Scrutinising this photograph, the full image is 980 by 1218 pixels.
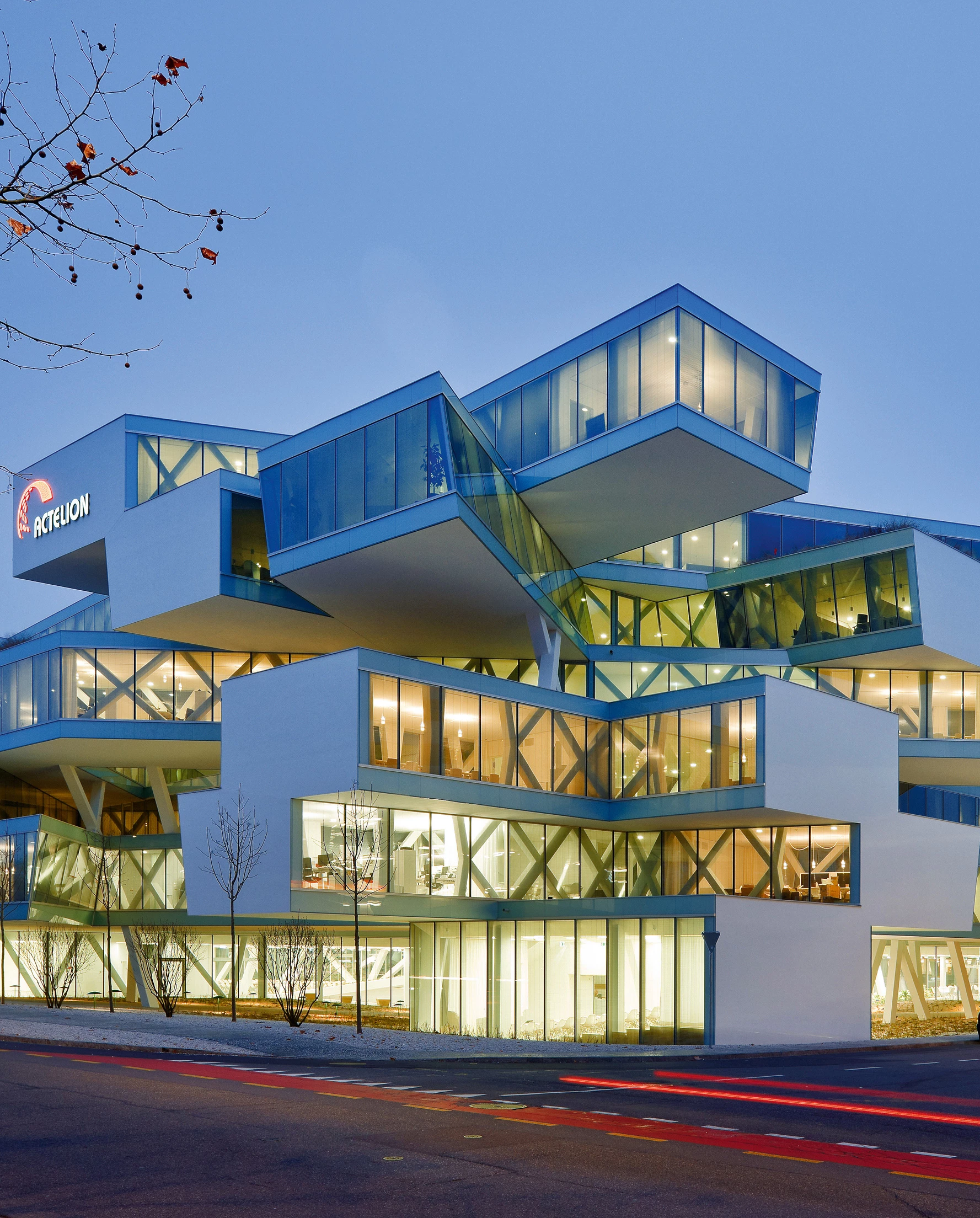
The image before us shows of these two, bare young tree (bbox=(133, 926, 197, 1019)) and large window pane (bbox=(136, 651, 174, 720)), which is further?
bare young tree (bbox=(133, 926, 197, 1019))

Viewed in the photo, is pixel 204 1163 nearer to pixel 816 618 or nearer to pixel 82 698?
pixel 82 698

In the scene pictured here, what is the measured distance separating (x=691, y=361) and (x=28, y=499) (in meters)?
28.7

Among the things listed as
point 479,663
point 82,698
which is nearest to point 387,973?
point 479,663

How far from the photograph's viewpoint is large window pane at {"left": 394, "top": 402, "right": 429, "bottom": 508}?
112 feet

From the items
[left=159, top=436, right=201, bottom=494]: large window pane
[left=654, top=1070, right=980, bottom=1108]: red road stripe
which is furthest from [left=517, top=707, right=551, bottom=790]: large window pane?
[left=654, top=1070, right=980, bottom=1108]: red road stripe

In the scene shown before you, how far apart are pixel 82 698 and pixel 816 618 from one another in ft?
93.5

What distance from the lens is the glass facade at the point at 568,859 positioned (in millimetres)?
34594

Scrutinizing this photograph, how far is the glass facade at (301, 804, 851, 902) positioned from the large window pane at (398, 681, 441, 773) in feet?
5.38

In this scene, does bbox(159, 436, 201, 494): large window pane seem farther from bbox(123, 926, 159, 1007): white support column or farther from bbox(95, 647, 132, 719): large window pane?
bbox(123, 926, 159, 1007): white support column

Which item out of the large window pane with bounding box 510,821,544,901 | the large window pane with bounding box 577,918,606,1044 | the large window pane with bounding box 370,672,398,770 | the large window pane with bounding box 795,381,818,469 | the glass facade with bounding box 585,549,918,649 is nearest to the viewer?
the large window pane with bounding box 370,672,398,770

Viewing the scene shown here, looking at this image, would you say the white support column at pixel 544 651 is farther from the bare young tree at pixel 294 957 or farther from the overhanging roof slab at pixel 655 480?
the bare young tree at pixel 294 957

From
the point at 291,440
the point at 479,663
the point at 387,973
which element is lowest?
the point at 387,973

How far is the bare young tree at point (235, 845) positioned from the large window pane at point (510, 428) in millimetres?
13738

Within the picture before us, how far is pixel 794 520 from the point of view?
186 feet
